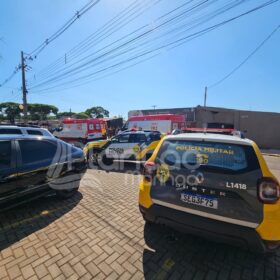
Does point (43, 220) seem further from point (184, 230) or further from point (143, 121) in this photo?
point (143, 121)

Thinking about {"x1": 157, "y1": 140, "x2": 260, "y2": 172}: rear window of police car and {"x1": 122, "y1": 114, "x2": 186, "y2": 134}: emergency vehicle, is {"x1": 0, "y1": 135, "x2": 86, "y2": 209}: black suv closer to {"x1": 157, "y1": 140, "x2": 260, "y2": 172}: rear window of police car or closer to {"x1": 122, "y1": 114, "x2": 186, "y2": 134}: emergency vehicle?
{"x1": 157, "y1": 140, "x2": 260, "y2": 172}: rear window of police car

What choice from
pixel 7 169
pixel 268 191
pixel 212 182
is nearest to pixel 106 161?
pixel 7 169

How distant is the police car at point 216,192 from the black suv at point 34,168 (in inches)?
87.6

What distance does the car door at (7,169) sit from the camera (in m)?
2.91

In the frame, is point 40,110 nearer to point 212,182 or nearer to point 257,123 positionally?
point 257,123

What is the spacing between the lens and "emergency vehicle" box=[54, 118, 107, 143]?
14.3 m

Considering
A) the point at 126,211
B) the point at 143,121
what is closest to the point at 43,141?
the point at 126,211

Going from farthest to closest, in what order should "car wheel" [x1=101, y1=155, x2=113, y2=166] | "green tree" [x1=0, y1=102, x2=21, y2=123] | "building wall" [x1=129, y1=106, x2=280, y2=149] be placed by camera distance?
"green tree" [x1=0, y1=102, x2=21, y2=123] < "building wall" [x1=129, y1=106, x2=280, y2=149] < "car wheel" [x1=101, y1=155, x2=113, y2=166]

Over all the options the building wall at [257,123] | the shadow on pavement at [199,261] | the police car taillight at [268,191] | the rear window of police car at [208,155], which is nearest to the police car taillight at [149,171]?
the rear window of police car at [208,155]

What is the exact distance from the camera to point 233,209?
2074 mm

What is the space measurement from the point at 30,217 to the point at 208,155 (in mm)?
3482

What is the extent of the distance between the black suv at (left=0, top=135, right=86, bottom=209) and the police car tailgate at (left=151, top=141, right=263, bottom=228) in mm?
2422

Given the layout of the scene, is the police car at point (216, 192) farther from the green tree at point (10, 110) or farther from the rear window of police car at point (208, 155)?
the green tree at point (10, 110)

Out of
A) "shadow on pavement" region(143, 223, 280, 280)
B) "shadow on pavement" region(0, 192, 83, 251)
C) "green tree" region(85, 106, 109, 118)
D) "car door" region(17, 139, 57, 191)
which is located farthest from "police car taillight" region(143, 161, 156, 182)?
"green tree" region(85, 106, 109, 118)
